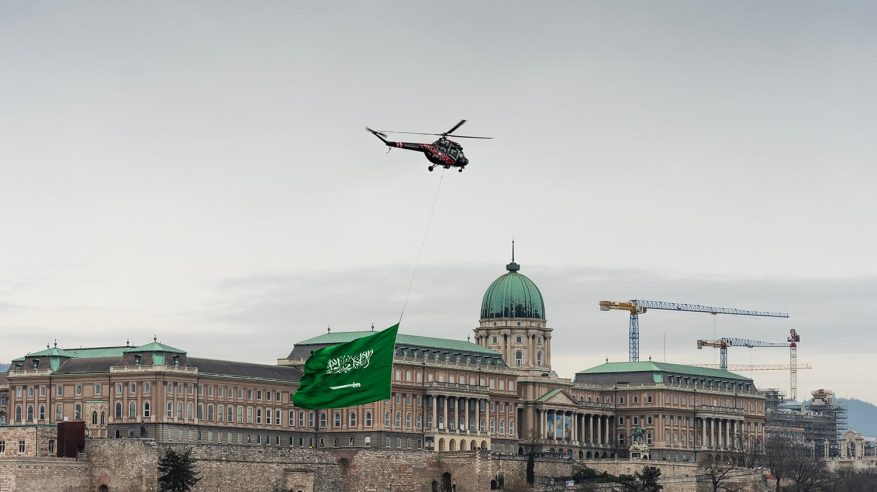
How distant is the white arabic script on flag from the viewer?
2279 inches

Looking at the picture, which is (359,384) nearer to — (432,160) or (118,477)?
(432,160)

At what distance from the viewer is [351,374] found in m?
58.5

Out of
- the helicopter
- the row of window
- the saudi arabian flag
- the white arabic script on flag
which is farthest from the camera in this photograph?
the row of window

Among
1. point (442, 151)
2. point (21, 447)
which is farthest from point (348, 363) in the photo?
point (21, 447)

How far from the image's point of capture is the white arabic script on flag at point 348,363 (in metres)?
57.9

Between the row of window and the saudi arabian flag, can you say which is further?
the row of window

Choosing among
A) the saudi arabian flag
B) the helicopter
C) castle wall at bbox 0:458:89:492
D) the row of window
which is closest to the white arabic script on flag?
the saudi arabian flag

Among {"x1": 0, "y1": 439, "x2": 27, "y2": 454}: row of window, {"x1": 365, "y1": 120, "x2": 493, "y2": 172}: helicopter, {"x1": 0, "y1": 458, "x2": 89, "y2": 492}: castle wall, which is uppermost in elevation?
{"x1": 365, "y1": 120, "x2": 493, "y2": 172}: helicopter

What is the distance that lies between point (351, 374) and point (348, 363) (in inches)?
16.2

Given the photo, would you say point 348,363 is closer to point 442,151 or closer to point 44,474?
point 442,151

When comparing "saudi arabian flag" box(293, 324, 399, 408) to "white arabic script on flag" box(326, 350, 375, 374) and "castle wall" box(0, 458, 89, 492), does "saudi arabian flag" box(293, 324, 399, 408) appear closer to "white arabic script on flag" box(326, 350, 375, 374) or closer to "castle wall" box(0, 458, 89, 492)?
"white arabic script on flag" box(326, 350, 375, 374)

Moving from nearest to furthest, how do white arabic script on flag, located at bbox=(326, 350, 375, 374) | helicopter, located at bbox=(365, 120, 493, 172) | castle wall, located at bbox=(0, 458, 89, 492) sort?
white arabic script on flag, located at bbox=(326, 350, 375, 374)
helicopter, located at bbox=(365, 120, 493, 172)
castle wall, located at bbox=(0, 458, 89, 492)

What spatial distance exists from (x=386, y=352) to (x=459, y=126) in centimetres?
2893

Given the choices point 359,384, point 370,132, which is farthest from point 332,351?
point 370,132
